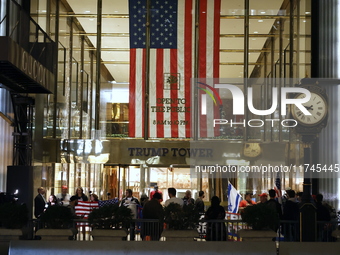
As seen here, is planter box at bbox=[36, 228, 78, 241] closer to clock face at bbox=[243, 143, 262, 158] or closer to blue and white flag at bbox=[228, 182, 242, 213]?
blue and white flag at bbox=[228, 182, 242, 213]

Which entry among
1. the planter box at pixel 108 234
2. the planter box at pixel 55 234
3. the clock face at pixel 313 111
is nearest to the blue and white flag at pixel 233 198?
the clock face at pixel 313 111

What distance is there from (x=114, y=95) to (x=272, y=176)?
6.72 meters

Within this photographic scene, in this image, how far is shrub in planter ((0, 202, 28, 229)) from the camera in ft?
46.0

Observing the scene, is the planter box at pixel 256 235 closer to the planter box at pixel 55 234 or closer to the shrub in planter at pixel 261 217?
the shrub in planter at pixel 261 217

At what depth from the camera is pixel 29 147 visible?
1880 centimetres

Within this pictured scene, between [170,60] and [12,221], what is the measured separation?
38.6ft

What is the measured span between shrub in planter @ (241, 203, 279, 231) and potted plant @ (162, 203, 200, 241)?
1.14 meters

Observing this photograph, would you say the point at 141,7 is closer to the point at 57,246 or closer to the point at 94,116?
the point at 94,116

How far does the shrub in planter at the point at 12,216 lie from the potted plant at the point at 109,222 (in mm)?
1520

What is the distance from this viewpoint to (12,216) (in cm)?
1400

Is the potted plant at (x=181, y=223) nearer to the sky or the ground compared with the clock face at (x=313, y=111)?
nearer to the ground

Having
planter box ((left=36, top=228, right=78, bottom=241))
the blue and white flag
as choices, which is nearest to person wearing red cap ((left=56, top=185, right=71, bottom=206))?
the blue and white flag

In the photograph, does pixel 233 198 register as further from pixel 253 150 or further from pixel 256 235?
pixel 253 150

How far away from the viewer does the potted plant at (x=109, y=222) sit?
Answer: 13836mm
